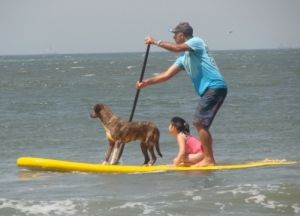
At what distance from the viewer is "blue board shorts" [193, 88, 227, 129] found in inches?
449

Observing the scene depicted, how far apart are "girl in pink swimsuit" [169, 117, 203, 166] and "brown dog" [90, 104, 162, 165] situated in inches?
24.7

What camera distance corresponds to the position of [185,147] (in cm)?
1199

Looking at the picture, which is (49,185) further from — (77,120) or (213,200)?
(77,120)

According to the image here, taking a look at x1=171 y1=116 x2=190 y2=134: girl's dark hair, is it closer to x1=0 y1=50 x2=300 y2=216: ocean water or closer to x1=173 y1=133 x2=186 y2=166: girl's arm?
x1=173 y1=133 x2=186 y2=166: girl's arm

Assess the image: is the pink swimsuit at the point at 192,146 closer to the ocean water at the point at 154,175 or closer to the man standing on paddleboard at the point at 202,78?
the man standing on paddleboard at the point at 202,78

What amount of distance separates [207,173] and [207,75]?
1.37m

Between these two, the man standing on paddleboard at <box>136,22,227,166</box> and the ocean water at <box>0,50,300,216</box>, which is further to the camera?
the man standing on paddleboard at <box>136,22,227,166</box>

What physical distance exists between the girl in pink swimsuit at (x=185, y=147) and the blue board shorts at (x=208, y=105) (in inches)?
23.9

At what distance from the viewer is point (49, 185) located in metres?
11.2

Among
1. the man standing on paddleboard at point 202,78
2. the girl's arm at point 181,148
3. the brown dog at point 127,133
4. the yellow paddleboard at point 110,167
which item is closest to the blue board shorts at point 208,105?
the man standing on paddleboard at point 202,78

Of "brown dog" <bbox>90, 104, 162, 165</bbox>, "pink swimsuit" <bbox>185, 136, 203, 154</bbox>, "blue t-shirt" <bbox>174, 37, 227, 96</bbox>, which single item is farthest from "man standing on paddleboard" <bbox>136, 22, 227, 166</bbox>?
"brown dog" <bbox>90, 104, 162, 165</bbox>

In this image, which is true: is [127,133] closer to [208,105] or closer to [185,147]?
[185,147]

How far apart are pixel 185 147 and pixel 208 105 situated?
885 millimetres

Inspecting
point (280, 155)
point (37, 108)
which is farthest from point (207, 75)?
point (37, 108)
